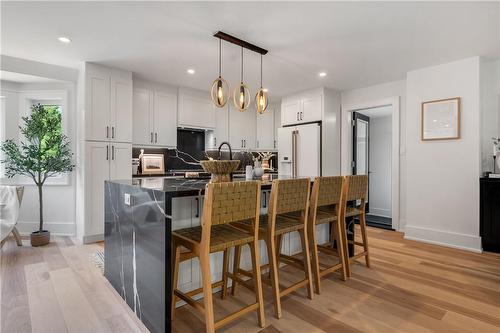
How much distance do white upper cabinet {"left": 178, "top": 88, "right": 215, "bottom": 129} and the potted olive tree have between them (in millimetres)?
1853

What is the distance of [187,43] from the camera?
2.98 metres

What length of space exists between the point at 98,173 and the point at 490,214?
5133mm

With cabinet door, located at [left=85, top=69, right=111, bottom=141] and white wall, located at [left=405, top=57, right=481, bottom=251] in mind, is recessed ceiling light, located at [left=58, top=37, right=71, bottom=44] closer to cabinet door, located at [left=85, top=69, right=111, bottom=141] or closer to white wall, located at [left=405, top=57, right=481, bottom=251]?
cabinet door, located at [left=85, top=69, right=111, bottom=141]

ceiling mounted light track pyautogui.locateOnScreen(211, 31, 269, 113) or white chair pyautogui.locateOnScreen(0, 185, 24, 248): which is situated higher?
ceiling mounted light track pyautogui.locateOnScreen(211, 31, 269, 113)

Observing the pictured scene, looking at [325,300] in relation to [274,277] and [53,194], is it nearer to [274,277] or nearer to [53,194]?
[274,277]

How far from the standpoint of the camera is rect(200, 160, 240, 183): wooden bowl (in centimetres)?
203

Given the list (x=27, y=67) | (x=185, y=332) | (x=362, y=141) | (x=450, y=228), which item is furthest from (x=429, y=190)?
(x=27, y=67)

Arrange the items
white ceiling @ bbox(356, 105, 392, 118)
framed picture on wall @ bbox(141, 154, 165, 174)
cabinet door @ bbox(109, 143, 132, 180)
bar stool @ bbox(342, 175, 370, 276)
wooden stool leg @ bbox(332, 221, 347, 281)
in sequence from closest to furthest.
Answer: wooden stool leg @ bbox(332, 221, 347, 281), bar stool @ bbox(342, 175, 370, 276), cabinet door @ bbox(109, 143, 132, 180), framed picture on wall @ bbox(141, 154, 165, 174), white ceiling @ bbox(356, 105, 392, 118)

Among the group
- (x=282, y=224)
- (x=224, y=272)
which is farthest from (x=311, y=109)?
(x=224, y=272)

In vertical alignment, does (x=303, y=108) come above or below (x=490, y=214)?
above

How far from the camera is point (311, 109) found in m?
4.95

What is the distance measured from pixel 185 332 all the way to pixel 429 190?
144 inches

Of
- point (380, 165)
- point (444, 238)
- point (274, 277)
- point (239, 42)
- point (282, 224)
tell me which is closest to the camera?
point (274, 277)

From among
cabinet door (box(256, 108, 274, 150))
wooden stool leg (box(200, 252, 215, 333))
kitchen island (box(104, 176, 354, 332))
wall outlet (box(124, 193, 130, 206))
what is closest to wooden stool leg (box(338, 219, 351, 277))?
kitchen island (box(104, 176, 354, 332))
